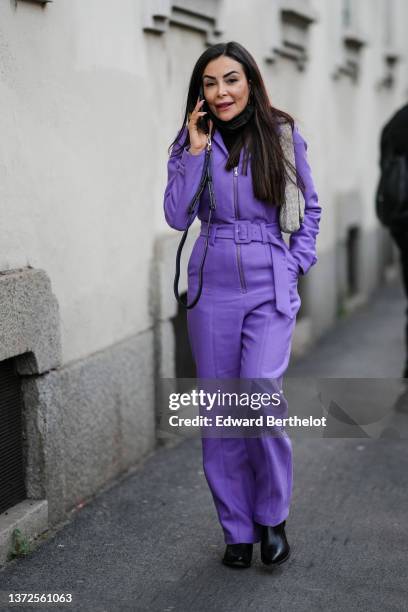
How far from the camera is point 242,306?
406 cm

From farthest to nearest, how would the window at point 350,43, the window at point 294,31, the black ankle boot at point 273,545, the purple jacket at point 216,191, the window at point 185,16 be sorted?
the window at point 350,43
the window at point 294,31
the window at point 185,16
the black ankle boot at point 273,545
the purple jacket at point 216,191

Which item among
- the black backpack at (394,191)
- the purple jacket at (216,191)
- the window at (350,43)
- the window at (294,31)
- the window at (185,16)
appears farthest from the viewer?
the window at (350,43)

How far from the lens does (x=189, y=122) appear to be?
13.3 feet

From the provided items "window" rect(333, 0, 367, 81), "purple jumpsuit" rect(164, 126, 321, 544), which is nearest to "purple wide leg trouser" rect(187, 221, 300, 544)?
"purple jumpsuit" rect(164, 126, 321, 544)

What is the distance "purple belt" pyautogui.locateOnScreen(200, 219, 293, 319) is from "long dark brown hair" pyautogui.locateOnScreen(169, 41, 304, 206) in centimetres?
11

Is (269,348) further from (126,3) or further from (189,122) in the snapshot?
(126,3)

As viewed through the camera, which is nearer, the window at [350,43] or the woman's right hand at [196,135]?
the woman's right hand at [196,135]

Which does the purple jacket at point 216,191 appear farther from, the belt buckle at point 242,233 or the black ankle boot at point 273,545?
the black ankle boot at point 273,545

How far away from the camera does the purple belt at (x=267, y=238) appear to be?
13.3 feet

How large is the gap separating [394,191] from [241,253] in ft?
9.66

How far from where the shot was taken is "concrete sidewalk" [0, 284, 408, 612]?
13.1 ft

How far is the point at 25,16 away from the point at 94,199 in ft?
3.23

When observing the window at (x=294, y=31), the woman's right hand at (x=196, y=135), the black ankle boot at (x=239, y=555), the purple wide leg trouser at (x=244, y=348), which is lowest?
the black ankle boot at (x=239, y=555)

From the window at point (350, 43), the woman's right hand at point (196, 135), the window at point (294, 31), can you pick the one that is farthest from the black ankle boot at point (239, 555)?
the window at point (350, 43)
